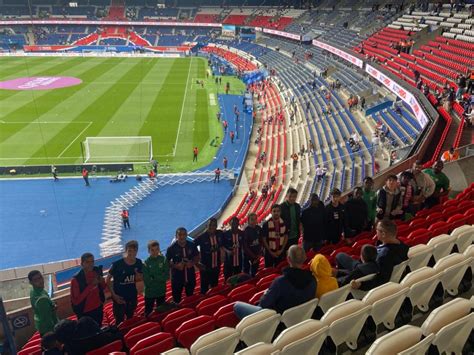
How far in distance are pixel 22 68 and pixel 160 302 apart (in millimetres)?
46854

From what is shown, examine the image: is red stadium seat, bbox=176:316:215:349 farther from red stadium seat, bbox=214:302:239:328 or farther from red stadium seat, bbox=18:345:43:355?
red stadium seat, bbox=18:345:43:355

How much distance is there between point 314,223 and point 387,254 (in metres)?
1.91

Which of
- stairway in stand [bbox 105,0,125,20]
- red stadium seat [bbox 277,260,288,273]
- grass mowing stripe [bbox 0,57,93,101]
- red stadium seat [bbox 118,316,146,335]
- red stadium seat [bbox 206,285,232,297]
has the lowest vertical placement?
red stadium seat [bbox 118,316,146,335]

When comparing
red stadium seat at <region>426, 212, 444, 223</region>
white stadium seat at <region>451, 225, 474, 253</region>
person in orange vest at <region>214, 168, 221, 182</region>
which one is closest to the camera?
white stadium seat at <region>451, 225, 474, 253</region>

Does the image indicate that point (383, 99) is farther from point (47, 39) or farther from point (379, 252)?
point (47, 39)

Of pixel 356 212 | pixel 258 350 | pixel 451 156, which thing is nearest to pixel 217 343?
pixel 258 350

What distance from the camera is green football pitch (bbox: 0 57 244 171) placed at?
2280 centimetres

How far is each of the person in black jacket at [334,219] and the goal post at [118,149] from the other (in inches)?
642

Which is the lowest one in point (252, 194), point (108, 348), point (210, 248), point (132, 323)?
point (252, 194)

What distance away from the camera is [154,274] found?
540 centimetres

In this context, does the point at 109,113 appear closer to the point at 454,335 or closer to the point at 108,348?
the point at 108,348

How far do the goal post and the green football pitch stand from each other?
0.45 metres

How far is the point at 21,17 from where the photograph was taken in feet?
221

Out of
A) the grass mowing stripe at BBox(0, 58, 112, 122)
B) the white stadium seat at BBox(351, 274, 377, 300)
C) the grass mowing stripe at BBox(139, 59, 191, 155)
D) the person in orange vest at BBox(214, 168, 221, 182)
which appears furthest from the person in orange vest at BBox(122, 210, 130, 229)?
the grass mowing stripe at BBox(0, 58, 112, 122)
